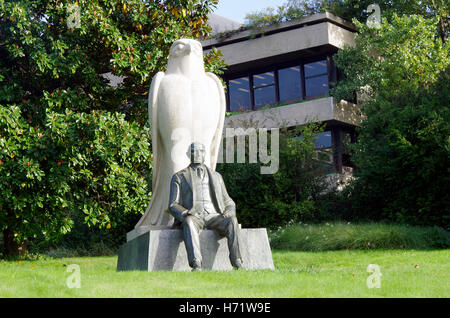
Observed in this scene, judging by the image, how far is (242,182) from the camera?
878 inches

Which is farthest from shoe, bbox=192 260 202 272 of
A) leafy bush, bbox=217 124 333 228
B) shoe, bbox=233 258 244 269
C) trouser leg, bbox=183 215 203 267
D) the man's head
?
leafy bush, bbox=217 124 333 228

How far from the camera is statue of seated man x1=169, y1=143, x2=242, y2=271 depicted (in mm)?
8859

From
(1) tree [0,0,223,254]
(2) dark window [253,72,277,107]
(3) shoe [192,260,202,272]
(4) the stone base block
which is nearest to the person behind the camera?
(3) shoe [192,260,202,272]

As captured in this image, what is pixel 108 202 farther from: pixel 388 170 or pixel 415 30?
pixel 415 30

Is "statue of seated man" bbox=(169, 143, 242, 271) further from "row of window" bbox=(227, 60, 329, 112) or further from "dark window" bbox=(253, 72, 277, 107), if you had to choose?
"dark window" bbox=(253, 72, 277, 107)

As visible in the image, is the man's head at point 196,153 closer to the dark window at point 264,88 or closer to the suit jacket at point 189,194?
the suit jacket at point 189,194

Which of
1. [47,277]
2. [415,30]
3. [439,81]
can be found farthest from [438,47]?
[47,277]

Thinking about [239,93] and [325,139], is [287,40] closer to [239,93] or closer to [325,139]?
[239,93]

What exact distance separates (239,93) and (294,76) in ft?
10.2

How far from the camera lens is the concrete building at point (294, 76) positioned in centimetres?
2902

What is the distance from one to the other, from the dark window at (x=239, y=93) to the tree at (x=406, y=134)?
8.94 metres

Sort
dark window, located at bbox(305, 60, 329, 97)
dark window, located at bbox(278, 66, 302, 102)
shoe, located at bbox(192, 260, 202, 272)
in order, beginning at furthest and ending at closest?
dark window, located at bbox(278, 66, 302, 102) < dark window, located at bbox(305, 60, 329, 97) < shoe, located at bbox(192, 260, 202, 272)

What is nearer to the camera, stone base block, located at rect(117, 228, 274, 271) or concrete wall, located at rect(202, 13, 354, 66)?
stone base block, located at rect(117, 228, 274, 271)
